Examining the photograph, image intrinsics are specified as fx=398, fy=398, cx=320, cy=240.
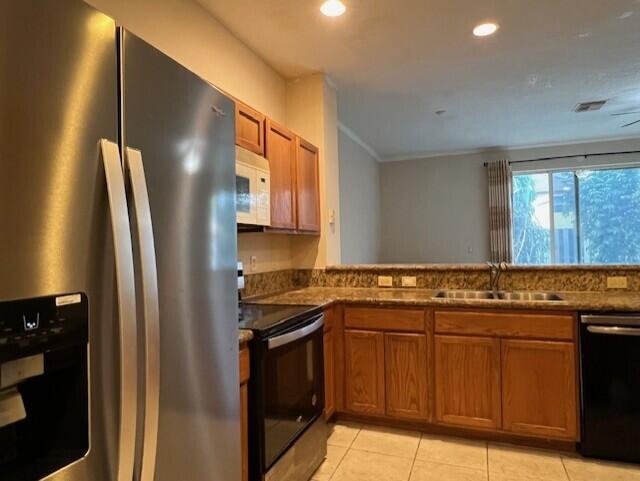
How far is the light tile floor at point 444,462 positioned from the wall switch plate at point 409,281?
3.49 ft

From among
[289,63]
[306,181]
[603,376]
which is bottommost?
[603,376]

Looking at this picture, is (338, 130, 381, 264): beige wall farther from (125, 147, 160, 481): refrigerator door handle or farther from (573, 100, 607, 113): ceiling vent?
(125, 147, 160, 481): refrigerator door handle

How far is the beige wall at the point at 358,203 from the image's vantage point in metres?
5.21

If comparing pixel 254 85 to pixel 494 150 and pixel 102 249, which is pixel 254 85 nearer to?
pixel 102 249

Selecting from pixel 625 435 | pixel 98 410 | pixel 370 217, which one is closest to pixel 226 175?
pixel 98 410

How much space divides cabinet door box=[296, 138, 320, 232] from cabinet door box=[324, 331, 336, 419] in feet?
2.74

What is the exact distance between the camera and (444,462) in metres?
2.27

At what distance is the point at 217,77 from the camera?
8.23ft

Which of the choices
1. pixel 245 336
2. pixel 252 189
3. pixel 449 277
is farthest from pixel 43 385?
pixel 449 277

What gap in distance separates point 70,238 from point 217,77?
2.02 meters

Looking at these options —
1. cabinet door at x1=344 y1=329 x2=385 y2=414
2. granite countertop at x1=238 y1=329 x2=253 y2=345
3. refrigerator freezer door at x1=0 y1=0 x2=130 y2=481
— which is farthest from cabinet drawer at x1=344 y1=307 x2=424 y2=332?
refrigerator freezer door at x1=0 y1=0 x2=130 y2=481

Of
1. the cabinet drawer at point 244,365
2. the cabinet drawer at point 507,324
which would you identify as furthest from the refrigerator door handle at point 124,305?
the cabinet drawer at point 507,324

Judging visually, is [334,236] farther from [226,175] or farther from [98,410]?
[98,410]

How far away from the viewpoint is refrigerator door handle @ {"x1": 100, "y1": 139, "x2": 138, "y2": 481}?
0.85 meters
